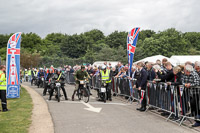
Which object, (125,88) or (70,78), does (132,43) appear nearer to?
(125,88)

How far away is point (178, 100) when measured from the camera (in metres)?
8.20

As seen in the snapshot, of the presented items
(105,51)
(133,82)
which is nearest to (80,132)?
(133,82)

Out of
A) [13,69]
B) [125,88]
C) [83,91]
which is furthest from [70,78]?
[125,88]

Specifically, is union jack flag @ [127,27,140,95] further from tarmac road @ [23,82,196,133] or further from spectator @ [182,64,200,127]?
spectator @ [182,64,200,127]

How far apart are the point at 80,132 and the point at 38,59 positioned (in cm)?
4628

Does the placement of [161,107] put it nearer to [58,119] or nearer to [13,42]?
[58,119]

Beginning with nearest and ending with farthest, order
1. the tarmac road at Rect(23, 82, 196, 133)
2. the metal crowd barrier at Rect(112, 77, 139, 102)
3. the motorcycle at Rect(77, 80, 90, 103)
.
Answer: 1. the tarmac road at Rect(23, 82, 196, 133)
2. the metal crowd barrier at Rect(112, 77, 139, 102)
3. the motorcycle at Rect(77, 80, 90, 103)

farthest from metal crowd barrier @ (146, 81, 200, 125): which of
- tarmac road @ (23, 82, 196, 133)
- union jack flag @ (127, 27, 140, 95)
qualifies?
union jack flag @ (127, 27, 140, 95)

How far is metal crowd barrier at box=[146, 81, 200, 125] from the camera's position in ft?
24.8

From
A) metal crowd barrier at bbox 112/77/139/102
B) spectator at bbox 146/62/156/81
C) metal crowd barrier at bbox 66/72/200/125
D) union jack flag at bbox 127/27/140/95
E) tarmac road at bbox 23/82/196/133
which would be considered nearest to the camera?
tarmac road at bbox 23/82/196/133

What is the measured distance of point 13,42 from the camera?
15422 millimetres

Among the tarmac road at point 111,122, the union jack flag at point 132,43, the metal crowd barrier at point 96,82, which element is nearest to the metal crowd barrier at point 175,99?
the tarmac road at point 111,122

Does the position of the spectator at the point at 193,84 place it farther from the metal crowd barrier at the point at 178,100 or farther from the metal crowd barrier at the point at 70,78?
the metal crowd barrier at the point at 70,78

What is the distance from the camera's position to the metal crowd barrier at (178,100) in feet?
24.8
